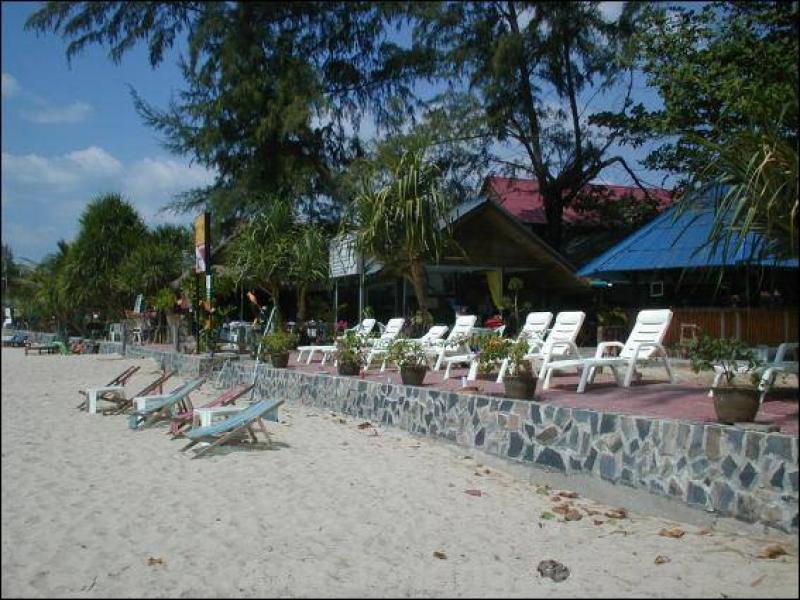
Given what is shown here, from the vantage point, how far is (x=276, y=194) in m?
22.9

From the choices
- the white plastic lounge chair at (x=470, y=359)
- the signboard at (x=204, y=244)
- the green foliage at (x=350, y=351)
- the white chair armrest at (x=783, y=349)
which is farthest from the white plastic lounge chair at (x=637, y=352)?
the signboard at (x=204, y=244)

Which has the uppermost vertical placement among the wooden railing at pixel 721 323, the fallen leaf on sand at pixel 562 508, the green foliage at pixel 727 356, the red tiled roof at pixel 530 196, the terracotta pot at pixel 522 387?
the red tiled roof at pixel 530 196

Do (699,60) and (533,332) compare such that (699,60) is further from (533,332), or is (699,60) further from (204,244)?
(204,244)

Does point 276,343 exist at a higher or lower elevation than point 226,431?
higher

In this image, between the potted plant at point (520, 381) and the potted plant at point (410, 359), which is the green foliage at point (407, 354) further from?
the potted plant at point (520, 381)

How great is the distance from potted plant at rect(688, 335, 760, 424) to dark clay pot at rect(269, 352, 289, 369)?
8261 mm

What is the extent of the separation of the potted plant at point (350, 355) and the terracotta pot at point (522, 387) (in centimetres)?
395

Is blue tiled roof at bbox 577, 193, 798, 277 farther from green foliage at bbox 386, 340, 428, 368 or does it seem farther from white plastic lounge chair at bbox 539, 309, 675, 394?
green foliage at bbox 386, 340, 428, 368

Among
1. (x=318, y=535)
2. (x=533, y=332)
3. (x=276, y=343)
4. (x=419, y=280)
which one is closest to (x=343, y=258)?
(x=419, y=280)

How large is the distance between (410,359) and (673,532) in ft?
16.5

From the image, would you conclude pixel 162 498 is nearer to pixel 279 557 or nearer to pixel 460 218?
pixel 279 557

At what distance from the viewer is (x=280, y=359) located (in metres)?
13.1

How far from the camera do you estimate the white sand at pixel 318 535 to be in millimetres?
4113

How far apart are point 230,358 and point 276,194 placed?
9044 millimetres
